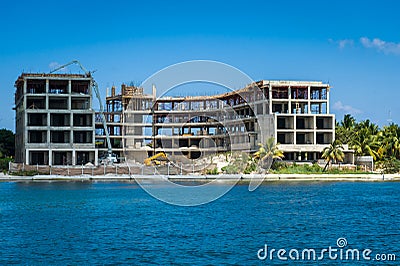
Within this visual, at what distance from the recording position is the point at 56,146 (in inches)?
3794

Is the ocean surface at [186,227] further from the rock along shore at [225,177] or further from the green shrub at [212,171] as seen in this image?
the green shrub at [212,171]

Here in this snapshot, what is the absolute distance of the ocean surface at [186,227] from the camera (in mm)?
30328

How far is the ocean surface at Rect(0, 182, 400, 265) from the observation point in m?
30.3

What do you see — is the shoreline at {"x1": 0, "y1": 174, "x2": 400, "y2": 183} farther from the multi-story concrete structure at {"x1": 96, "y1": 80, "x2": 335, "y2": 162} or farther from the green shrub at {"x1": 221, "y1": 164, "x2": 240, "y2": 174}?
the multi-story concrete structure at {"x1": 96, "y1": 80, "x2": 335, "y2": 162}

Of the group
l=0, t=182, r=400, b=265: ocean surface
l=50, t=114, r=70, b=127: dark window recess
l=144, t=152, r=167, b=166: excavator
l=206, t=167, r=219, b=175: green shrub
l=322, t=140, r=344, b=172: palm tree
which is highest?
l=50, t=114, r=70, b=127: dark window recess

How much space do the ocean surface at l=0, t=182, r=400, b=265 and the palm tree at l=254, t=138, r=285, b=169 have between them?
2256 cm

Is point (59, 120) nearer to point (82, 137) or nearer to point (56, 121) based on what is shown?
point (56, 121)

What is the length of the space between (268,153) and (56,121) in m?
35.8

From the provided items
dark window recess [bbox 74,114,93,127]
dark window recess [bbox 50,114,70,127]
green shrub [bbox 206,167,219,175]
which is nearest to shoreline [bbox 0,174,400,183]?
green shrub [bbox 206,167,219,175]

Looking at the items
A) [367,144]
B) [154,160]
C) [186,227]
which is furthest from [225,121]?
[186,227]

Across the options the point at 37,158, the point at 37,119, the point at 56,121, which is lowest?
the point at 37,158

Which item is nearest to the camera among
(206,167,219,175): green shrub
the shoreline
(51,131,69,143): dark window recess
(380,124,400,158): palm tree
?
the shoreline

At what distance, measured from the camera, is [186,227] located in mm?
39625

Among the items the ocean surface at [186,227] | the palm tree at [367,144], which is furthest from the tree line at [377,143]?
the ocean surface at [186,227]
